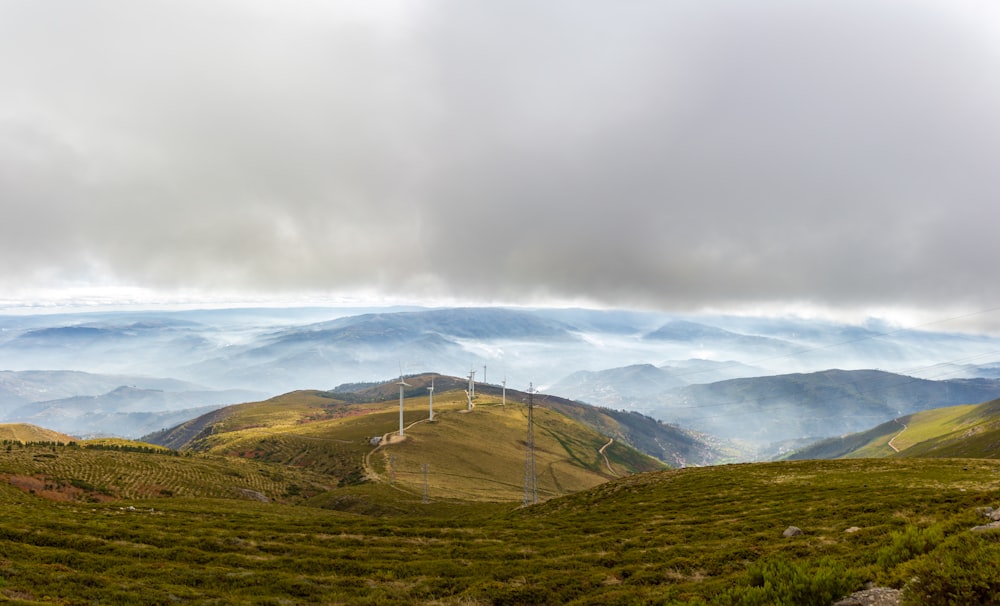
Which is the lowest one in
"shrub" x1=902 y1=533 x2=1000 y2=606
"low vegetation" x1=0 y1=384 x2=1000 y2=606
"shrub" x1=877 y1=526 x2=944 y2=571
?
"low vegetation" x1=0 y1=384 x2=1000 y2=606

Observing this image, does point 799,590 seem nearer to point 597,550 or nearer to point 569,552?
point 597,550

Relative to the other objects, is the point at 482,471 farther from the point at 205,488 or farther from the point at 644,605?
the point at 644,605

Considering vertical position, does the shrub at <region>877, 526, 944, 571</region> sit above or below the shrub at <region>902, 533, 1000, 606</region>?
below

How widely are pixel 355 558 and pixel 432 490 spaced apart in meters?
108

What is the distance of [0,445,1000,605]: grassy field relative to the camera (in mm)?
15484

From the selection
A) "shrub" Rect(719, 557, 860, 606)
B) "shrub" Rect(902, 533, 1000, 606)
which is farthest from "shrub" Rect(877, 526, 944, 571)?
"shrub" Rect(719, 557, 860, 606)

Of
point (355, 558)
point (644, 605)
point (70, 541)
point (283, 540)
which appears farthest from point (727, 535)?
point (70, 541)

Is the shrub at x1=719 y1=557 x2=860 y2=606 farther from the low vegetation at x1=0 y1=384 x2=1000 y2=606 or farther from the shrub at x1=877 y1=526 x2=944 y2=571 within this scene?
the shrub at x1=877 y1=526 x2=944 y2=571

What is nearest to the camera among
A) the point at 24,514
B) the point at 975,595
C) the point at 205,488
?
the point at 975,595

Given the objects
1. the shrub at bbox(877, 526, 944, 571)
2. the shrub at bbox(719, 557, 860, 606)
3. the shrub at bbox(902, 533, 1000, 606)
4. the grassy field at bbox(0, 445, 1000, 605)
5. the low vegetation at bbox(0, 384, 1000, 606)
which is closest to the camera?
the shrub at bbox(902, 533, 1000, 606)

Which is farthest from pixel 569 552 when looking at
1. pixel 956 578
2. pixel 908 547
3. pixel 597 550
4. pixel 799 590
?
pixel 956 578

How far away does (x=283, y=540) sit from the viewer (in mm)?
34719

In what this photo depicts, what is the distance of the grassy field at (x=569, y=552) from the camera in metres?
15.5

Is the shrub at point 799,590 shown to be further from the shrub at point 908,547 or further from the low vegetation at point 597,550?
Result: the shrub at point 908,547
